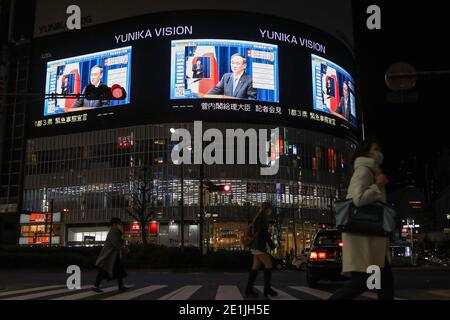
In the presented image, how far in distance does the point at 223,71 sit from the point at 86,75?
20.3 metres

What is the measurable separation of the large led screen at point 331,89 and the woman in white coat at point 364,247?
67500 mm

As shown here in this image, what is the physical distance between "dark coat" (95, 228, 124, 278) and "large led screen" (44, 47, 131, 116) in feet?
195

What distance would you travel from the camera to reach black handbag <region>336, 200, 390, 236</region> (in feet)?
16.6

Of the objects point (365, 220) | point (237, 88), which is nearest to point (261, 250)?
point (365, 220)

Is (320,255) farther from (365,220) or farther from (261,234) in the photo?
(365,220)

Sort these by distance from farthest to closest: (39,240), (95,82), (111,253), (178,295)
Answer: (95,82) < (39,240) < (111,253) < (178,295)

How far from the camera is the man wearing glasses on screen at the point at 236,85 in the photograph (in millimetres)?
65750

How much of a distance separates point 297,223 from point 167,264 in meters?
44.0

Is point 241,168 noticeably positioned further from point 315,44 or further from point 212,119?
point 315,44

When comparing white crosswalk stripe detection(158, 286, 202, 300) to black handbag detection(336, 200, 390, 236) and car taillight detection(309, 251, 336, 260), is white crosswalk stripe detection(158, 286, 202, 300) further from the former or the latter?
black handbag detection(336, 200, 390, 236)

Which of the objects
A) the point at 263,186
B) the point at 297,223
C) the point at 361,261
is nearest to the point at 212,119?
the point at 263,186

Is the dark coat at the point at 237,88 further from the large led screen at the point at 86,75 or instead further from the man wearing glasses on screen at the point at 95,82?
the man wearing glasses on screen at the point at 95,82

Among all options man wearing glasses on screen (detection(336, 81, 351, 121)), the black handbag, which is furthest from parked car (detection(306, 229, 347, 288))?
man wearing glasses on screen (detection(336, 81, 351, 121))

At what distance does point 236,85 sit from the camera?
216 feet
